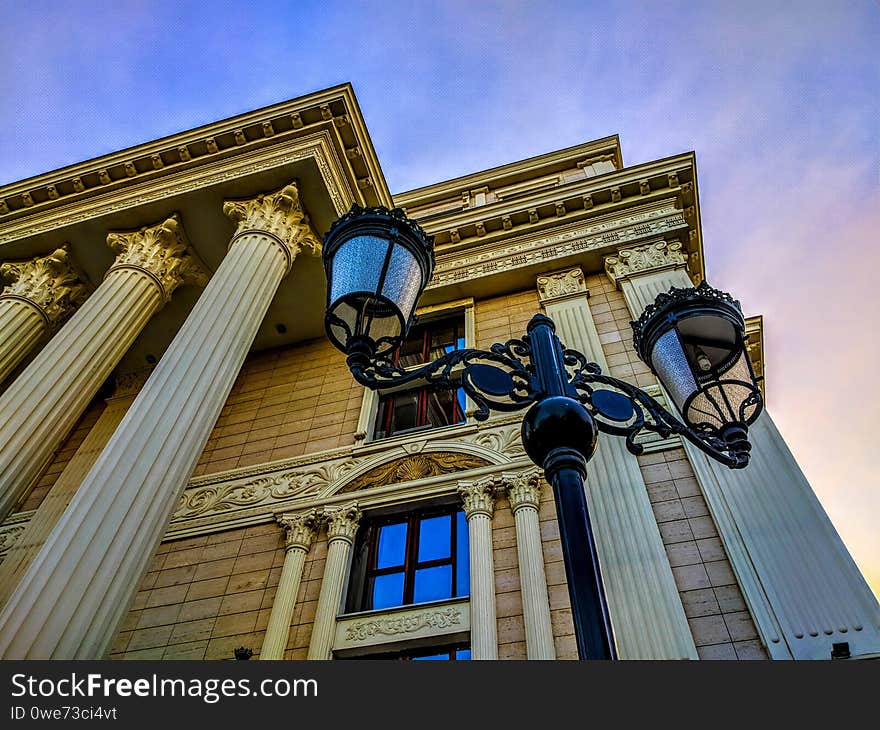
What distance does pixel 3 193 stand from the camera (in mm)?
13352

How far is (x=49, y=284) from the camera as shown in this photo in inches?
487

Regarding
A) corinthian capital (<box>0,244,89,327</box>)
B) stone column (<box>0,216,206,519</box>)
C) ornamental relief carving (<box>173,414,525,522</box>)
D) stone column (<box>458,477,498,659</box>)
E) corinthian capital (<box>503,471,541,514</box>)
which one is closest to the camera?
stone column (<box>458,477,498,659</box>)

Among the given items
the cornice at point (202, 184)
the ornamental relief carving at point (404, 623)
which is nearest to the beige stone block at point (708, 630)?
the ornamental relief carving at point (404, 623)

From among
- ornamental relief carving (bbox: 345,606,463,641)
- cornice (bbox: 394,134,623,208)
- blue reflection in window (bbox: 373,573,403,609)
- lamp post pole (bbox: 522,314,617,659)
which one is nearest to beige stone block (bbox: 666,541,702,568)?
ornamental relief carving (bbox: 345,606,463,641)

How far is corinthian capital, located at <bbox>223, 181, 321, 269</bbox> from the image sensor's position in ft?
36.7

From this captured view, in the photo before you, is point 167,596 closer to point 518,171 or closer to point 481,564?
point 481,564

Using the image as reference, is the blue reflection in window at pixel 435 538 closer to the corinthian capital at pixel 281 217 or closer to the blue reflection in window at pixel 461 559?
the blue reflection in window at pixel 461 559

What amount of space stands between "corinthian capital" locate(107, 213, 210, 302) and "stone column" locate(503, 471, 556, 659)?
7.29 meters

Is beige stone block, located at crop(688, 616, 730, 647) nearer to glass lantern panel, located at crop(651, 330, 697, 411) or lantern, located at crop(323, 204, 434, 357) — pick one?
glass lantern panel, located at crop(651, 330, 697, 411)

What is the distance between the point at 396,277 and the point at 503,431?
6212 millimetres

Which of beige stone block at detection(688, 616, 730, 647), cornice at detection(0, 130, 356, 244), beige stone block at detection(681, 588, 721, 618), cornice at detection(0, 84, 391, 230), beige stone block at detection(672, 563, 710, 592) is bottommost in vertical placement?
beige stone block at detection(688, 616, 730, 647)

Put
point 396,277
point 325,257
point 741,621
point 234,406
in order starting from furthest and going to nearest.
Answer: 1. point 234,406
2. point 741,621
3. point 325,257
4. point 396,277
